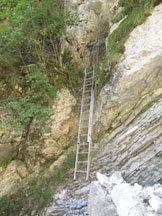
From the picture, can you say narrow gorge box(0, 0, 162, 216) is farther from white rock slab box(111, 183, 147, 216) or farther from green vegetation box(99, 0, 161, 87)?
white rock slab box(111, 183, 147, 216)

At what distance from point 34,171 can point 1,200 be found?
1.16 metres

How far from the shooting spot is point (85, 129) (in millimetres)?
5480

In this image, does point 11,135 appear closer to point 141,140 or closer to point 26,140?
point 26,140

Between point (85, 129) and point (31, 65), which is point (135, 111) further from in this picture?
point (31, 65)

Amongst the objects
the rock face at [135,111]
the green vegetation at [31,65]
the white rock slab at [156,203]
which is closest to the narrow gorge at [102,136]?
the rock face at [135,111]

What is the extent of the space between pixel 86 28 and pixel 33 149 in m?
5.65

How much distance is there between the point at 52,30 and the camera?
6.07 metres

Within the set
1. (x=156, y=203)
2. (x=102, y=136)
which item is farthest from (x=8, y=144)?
(x=156, y=203)

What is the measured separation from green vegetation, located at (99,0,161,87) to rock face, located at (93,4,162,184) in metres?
0.18

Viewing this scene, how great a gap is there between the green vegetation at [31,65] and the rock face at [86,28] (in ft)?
2.83

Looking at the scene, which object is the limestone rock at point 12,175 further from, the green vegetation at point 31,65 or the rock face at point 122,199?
the rock face at point 122,199

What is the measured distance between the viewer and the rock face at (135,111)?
3.36 metres

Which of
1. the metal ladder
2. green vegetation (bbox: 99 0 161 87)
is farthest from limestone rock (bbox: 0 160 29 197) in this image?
green vegetation (bbox: 99 0 161 87)

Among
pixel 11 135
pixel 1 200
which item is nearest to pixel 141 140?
pixel 11 135
